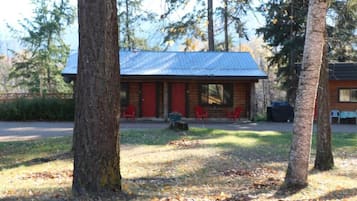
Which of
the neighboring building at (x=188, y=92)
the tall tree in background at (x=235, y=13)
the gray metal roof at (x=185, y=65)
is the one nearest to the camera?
the tall tree in background at (x=235, y=13)

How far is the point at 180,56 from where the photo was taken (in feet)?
98.8

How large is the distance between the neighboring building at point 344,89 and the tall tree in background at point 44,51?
72.1 feet

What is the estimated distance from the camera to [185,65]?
28.3m

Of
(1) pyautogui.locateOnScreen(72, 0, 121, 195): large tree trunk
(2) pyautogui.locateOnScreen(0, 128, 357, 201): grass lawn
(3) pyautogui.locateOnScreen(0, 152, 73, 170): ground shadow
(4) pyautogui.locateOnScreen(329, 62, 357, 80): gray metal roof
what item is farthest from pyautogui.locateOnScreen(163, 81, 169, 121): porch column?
(1) pyautogui.locateOnScreen(72, 0, 121, 195): large tree trunk

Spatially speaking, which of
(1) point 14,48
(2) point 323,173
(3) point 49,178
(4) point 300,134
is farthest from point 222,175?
(1) point 14,48

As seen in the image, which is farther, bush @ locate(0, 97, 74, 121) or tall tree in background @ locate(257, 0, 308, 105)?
tall tree in background @ locate(257, 0, 308, 105)

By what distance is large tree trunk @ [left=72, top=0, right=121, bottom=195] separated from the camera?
6277 mm

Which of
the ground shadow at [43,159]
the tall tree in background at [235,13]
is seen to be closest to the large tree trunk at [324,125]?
the tall tree in background at [235,13]

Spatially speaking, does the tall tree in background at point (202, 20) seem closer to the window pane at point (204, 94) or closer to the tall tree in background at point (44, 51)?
the window pane at point (204, 94)

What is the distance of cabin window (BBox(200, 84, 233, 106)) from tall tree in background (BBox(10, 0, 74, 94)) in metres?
16.6

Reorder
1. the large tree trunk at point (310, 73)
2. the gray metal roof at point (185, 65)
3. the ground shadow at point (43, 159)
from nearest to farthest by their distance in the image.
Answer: the large tree trunk at point (310, 73)
the ground shadow at point (43, 159)
the gray metal roof at point (185, 65)

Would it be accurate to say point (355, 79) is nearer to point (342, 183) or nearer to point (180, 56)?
point (180, 56)

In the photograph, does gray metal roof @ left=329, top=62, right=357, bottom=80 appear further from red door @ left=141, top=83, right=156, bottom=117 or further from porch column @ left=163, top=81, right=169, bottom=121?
red door @ left=141, top=83, right=156, bottom=117

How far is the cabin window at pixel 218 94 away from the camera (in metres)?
27.7
